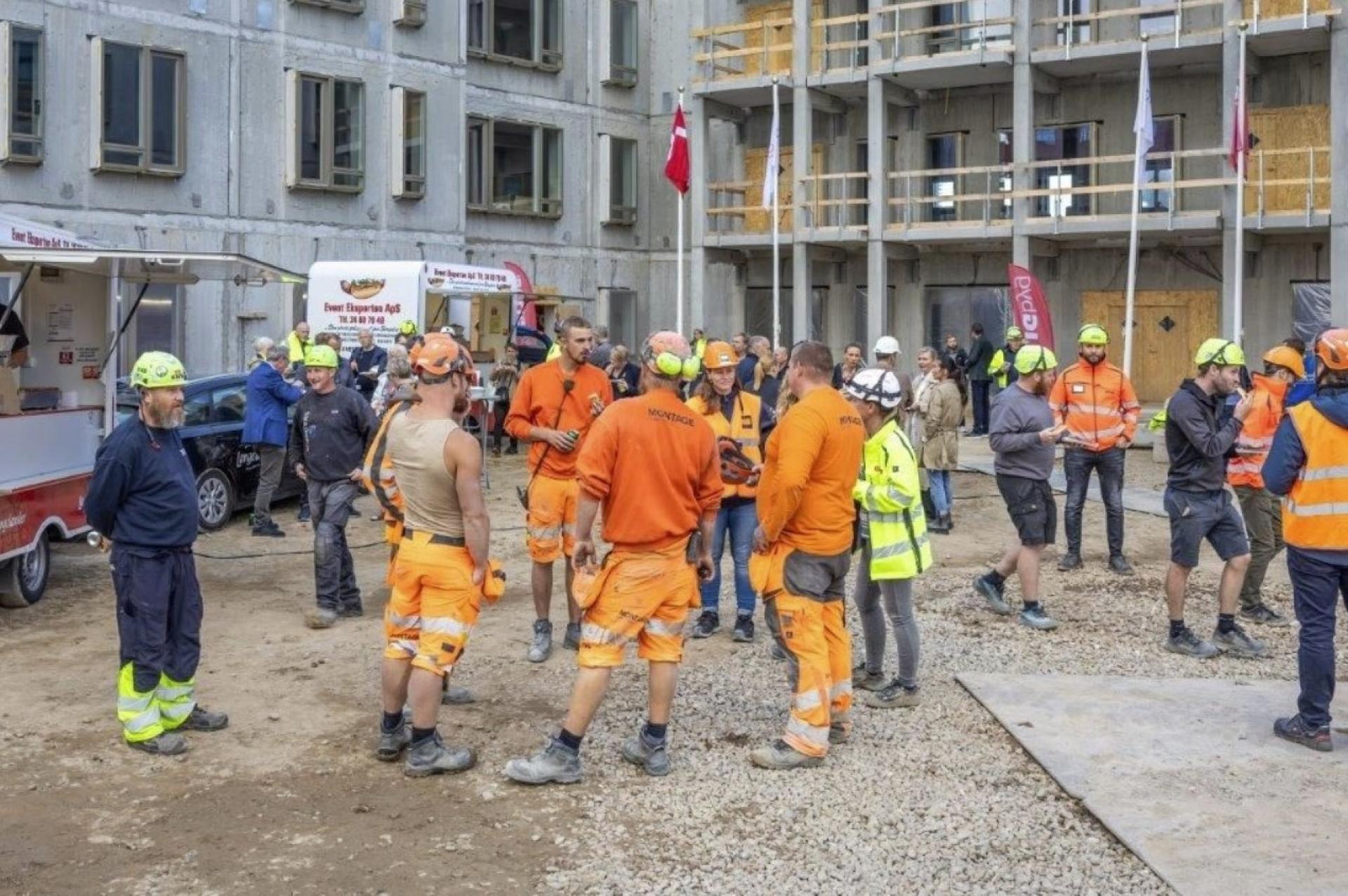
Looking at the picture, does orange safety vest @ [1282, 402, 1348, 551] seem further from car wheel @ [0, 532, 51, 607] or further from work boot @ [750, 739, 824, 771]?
car wheel @ [0, 532, 51, 607]

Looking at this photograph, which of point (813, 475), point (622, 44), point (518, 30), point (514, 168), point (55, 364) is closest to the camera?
point (813, 475)

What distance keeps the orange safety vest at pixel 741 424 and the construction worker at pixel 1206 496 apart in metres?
2.49

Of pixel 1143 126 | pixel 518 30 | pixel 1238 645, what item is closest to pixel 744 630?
pixel 1238 645

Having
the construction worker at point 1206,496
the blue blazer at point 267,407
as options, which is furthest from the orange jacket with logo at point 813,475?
the blue blazer at point 267,407

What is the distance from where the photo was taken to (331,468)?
9281 mm

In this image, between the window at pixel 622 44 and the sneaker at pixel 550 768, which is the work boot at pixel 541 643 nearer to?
the sneaker at pixel 550 768

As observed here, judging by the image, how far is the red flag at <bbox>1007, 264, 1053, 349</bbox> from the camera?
22.1 meters

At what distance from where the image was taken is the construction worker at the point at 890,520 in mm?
7016

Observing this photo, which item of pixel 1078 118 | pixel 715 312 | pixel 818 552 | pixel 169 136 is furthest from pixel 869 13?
pixel 818 552

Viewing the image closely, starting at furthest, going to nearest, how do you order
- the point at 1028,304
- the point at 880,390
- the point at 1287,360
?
the point at 1028,304, the point at 1287,360, the point at 880,390

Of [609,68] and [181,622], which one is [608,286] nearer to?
[609,68]

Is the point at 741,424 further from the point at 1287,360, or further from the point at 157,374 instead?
the point at 1287,360

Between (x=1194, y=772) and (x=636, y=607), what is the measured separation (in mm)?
2535

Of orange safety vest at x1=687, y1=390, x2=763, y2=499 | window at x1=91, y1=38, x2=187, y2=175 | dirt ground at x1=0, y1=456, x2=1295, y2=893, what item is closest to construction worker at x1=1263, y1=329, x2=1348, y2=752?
dirt ground at x1=0, y1=456, x2=1295, y2=893
